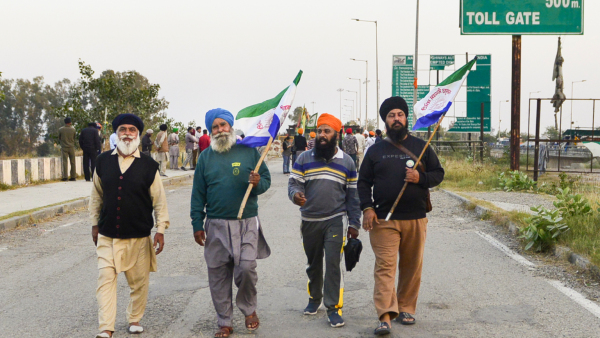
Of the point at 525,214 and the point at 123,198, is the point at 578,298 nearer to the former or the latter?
the point at 123,198

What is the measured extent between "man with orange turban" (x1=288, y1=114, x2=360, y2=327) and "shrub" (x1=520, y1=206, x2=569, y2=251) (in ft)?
14.0

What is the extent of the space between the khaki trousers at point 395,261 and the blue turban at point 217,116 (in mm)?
1502

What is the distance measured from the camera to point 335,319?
527 centimetres

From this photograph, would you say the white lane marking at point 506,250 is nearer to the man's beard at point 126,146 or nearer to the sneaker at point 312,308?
the sneaker at point 312,308

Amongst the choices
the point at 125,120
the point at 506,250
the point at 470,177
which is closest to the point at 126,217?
the point at 125,120

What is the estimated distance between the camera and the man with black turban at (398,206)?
5.19m

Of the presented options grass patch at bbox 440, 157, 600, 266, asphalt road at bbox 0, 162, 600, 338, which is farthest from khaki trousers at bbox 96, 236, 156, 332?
grass patch at bbox 440, 157, 600, 266

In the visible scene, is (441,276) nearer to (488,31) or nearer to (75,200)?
(75,200)

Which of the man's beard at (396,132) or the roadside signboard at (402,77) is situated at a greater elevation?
the roadside signboard at (402,77)

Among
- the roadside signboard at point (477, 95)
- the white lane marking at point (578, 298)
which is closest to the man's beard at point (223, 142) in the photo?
the white lane marking at point (578, 298)

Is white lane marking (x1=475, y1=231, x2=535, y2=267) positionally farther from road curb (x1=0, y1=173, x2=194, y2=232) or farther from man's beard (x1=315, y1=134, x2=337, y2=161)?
road curb (x1=0, y1=173, x2=194, y2=232)

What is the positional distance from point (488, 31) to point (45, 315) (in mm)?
14944

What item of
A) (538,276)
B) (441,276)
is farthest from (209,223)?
(538,276)

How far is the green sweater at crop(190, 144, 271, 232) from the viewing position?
5.09 m
